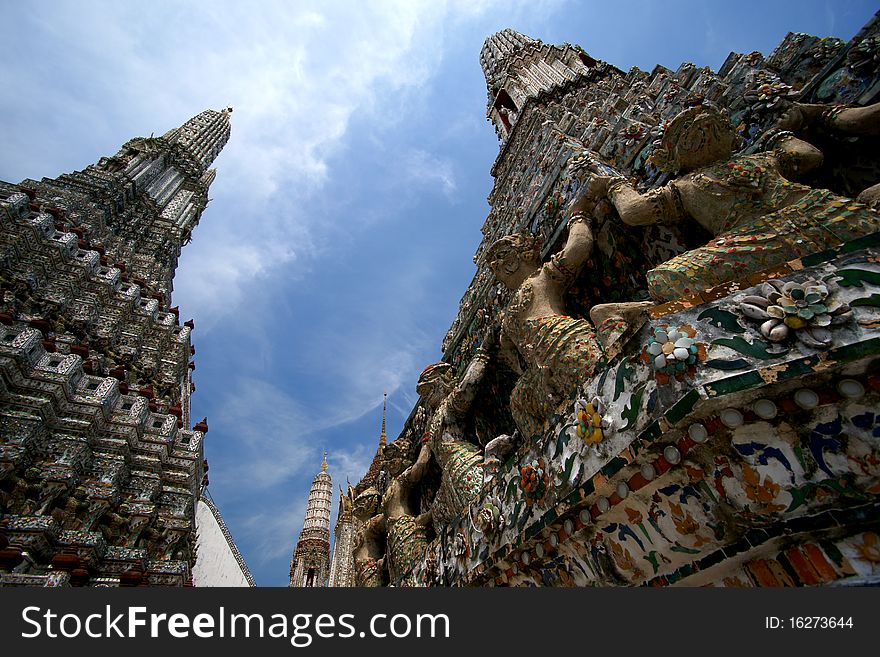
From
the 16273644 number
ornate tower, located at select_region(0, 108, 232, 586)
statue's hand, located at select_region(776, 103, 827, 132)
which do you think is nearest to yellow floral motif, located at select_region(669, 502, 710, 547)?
the 16273644 number

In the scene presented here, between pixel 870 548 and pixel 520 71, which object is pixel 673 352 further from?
pixel 520 71

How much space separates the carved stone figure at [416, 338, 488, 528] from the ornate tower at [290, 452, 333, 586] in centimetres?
3002

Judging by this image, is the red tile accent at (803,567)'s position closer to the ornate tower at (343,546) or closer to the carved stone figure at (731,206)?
the carved stone figure at (731,206)

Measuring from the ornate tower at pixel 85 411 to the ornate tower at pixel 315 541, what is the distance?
23.2 metres

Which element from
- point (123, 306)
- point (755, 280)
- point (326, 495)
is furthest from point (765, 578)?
point (326, 495)

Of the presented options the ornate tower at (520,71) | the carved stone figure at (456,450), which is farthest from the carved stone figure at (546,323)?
the ornate tower at (520,71)

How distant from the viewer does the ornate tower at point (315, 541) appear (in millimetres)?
36375

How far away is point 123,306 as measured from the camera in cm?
1667

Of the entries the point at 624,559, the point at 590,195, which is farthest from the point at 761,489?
the point at 590,195

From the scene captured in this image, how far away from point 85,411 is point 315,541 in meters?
32.9

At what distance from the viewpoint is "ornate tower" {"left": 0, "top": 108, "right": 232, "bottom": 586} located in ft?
29.6

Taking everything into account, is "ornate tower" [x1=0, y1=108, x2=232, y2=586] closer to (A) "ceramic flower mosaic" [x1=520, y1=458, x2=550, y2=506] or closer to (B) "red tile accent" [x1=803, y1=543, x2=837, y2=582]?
(A) "ceramic flower mosaic" [x1=520, y1=458, x2=550, y2=506]

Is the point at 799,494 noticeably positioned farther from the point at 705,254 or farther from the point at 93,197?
the point at 93,197

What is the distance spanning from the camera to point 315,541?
3931cm
